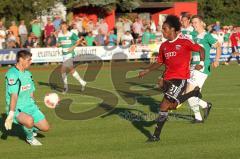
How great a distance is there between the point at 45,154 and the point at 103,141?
1472 mm

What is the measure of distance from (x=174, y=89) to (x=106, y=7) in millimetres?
36139

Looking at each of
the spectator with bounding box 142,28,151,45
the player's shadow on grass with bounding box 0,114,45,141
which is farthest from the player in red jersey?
the spectator with bounding box 142,28,151,45

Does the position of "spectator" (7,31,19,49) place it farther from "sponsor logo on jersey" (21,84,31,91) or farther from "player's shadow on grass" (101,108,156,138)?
"sponsor logo on jersey" (21,84,31,91)

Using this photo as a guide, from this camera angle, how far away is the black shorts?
1239 cm

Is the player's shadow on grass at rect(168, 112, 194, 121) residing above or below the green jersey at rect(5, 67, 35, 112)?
below

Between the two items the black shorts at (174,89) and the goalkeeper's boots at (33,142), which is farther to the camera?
the black shorts at (174,89)

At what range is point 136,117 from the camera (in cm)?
1569

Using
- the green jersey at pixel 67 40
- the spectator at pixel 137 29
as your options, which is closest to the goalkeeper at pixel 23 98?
the green jersey at pixel 67 40

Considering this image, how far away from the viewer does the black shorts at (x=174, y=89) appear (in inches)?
488

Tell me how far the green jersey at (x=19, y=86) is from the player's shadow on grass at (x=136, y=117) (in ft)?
7.75

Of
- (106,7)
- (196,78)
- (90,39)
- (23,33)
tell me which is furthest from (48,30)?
(196,78)

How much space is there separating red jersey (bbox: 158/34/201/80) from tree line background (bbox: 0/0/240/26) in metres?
27.8

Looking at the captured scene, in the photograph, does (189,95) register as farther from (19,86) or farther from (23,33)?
(23,33)

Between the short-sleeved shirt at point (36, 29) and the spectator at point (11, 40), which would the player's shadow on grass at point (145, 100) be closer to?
the spectator at point (11, 40)
